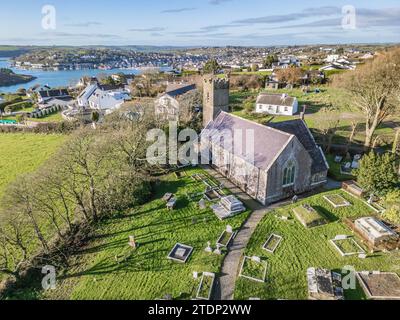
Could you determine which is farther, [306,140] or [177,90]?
[177,90]

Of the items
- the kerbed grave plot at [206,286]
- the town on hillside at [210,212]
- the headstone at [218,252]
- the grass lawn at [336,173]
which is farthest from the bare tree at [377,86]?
the kerbed grave plot at [206,286]

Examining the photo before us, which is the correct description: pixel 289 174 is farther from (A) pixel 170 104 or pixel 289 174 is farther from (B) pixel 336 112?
(A) pixel 170 104

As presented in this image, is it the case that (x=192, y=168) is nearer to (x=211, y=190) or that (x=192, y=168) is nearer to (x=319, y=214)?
(x=211, y=190)

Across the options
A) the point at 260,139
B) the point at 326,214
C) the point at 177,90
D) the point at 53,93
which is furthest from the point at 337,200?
the point at 53,93

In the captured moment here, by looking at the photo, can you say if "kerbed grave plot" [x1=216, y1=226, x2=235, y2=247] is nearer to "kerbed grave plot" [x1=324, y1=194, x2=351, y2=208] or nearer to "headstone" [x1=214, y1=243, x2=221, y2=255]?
"headstone" [x1=214, y1=243, x2=221, y2=255]

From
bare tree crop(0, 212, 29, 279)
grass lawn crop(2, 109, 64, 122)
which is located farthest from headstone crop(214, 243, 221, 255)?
grass lawn crop(2, 109, 64, 122)
